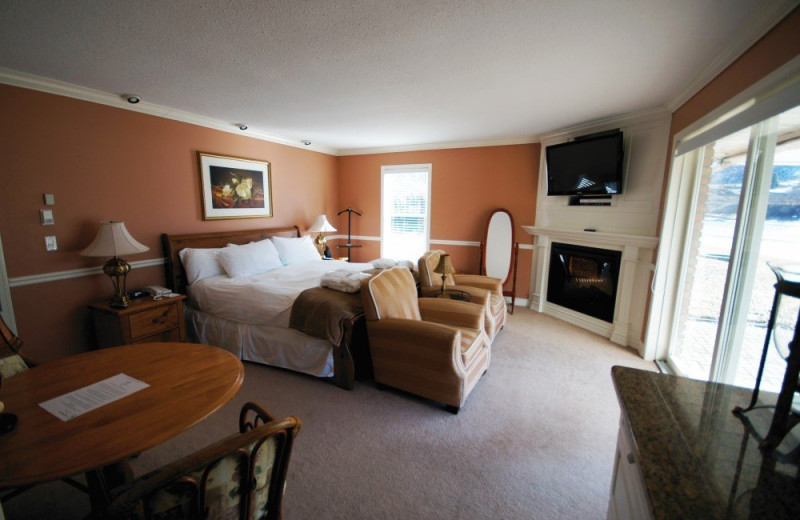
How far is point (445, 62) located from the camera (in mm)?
2252

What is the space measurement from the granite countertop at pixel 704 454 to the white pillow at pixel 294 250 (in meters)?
3.85

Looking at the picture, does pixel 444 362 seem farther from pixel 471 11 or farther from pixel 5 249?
pixel 5 249

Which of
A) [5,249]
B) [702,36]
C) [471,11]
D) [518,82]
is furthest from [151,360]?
[702,36]

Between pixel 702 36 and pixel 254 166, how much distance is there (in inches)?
174

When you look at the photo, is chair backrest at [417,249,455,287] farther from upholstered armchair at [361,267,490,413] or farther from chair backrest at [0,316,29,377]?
chair backrest at [0,316,29,377]

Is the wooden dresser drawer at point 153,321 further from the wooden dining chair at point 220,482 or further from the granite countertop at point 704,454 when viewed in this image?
the granite countertop at point 704,454

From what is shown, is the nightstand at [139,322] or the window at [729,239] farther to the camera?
the nightstand at [139,322]

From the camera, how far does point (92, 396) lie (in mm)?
1268

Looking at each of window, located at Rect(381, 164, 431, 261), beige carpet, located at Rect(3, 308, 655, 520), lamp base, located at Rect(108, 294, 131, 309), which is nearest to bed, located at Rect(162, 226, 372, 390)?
beige carpet, located at Rect(3, 308, 655, 520)

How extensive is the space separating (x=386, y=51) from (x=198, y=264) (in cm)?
277

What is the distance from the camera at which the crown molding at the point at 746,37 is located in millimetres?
1578

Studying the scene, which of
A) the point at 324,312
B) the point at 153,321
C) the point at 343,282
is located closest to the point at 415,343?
the point at 324,312

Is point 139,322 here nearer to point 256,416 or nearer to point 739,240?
point 256,416

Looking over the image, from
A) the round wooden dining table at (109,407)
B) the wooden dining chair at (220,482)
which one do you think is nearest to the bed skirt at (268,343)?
the round wooden dining table at (109,407)
